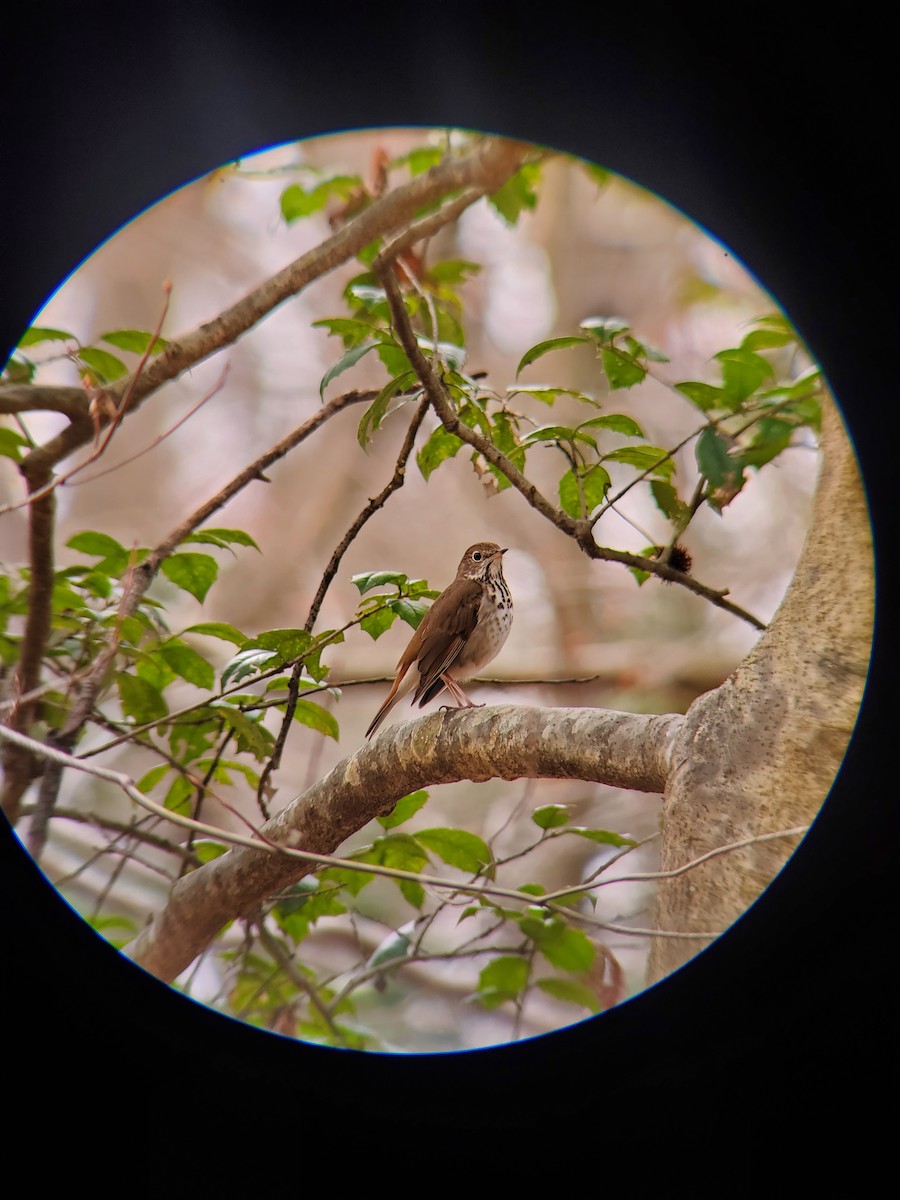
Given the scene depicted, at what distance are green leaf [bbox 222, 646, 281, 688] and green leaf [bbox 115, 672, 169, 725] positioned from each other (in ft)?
0.55

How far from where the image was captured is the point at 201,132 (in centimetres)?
98

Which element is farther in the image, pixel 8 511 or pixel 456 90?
pixel 8 511

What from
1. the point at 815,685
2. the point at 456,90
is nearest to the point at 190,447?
the point at 456,90

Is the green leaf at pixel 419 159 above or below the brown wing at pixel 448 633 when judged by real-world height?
above

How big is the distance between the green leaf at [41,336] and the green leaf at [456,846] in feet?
2.39

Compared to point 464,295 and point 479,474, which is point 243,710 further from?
point 464,295

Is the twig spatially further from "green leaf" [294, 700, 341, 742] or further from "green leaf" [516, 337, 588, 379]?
"green leaf" [516, 337, 588, 379]

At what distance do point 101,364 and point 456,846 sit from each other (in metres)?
0.74

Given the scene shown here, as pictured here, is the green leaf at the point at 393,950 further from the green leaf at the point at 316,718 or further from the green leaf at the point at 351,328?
the green leaf at the point at 351,328

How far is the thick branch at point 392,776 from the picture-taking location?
42.3 inches

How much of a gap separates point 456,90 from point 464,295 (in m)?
Result: 0.72

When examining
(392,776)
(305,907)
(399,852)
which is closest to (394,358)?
(392,776)

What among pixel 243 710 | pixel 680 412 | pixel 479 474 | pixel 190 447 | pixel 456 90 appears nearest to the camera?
pixel 456 90

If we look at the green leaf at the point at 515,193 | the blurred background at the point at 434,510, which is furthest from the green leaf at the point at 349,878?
the green leaf at the point at 515,193
